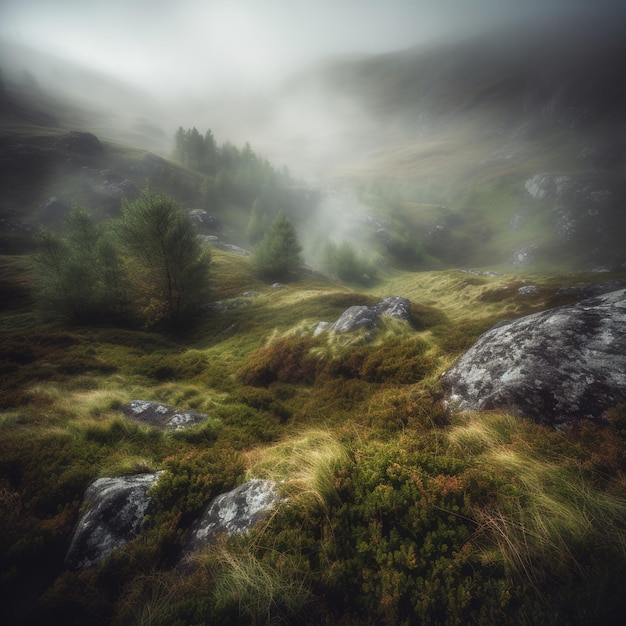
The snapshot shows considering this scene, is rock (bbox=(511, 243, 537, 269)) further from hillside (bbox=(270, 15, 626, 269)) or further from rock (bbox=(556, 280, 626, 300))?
rock (bbox=(556, 280, 626, 300))

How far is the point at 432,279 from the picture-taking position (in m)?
41.6

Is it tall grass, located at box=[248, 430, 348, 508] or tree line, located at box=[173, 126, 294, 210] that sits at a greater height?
tree line, located at box=[173, 126, 294, 210]

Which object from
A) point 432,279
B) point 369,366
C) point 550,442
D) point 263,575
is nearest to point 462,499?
point 550,442

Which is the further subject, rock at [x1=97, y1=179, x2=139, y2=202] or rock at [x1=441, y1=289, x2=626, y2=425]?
rock at [x1=97, y1=179, x2=139, y2=202]

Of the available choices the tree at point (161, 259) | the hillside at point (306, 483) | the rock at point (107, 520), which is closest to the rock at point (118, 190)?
the tree at point (161, 259)

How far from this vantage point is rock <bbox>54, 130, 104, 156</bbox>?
79.2 meters

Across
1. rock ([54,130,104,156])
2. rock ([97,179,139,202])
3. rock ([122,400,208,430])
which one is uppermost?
rock ([54,130,104,156])

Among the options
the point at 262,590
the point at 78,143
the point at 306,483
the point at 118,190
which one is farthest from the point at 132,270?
the point at 78,143

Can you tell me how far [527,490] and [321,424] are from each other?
4.81 m

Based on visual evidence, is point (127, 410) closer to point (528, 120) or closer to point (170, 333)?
point (170, 333)

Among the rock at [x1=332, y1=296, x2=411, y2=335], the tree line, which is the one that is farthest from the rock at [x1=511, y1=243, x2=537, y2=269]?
the tree line

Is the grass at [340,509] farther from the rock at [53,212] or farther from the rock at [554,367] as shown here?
the rock at [53,212]

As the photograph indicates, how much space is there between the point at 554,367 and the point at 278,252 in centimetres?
3783

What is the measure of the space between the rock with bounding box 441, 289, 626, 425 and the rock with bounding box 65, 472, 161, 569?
6.13 meters
